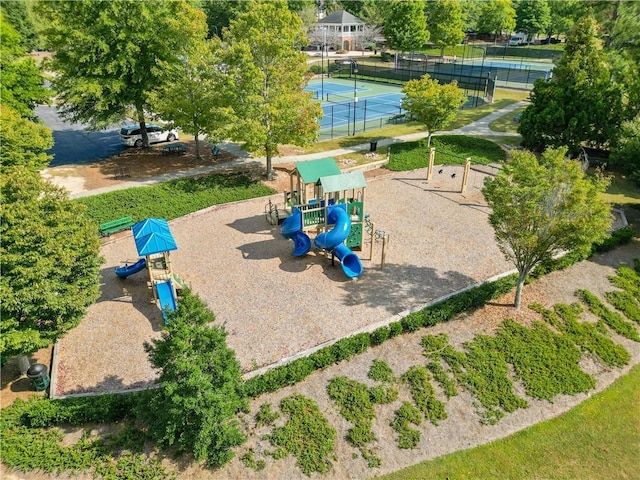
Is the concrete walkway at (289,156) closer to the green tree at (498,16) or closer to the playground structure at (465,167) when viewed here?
the playground structure at (465,167)

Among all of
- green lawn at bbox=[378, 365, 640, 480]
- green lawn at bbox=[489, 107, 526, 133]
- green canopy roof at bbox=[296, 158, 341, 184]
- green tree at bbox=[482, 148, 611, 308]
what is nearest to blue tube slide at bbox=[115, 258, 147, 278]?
green canopy roof at bbox=[296, 158, 341, 184]

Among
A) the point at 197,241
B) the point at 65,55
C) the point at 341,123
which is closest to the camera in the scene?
the point at 197,241

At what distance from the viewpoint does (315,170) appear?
1834cm

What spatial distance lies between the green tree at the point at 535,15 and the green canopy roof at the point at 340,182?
281ft

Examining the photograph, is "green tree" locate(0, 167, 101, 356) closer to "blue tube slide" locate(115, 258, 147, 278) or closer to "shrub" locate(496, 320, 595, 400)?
"blue tube slide" locate(115, 258, 147, 278)

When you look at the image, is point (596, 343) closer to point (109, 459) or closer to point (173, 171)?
point (109, 459)

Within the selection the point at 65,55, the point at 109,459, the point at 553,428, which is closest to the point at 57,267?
the point at 109,459

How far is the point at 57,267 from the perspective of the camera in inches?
444

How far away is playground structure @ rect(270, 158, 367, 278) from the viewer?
1681cm

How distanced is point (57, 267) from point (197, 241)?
8383 millimetres

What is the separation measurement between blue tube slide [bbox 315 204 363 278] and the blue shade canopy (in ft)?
17.4

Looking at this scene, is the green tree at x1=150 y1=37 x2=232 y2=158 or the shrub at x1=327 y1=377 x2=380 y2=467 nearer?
the shrub at x1=327 y1=377 x2=380 y2=467

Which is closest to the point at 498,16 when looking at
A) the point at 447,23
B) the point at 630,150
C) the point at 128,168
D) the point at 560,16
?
the point at 560,16

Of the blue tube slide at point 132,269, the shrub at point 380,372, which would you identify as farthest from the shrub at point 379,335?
the blue tube slide at point 132,269
